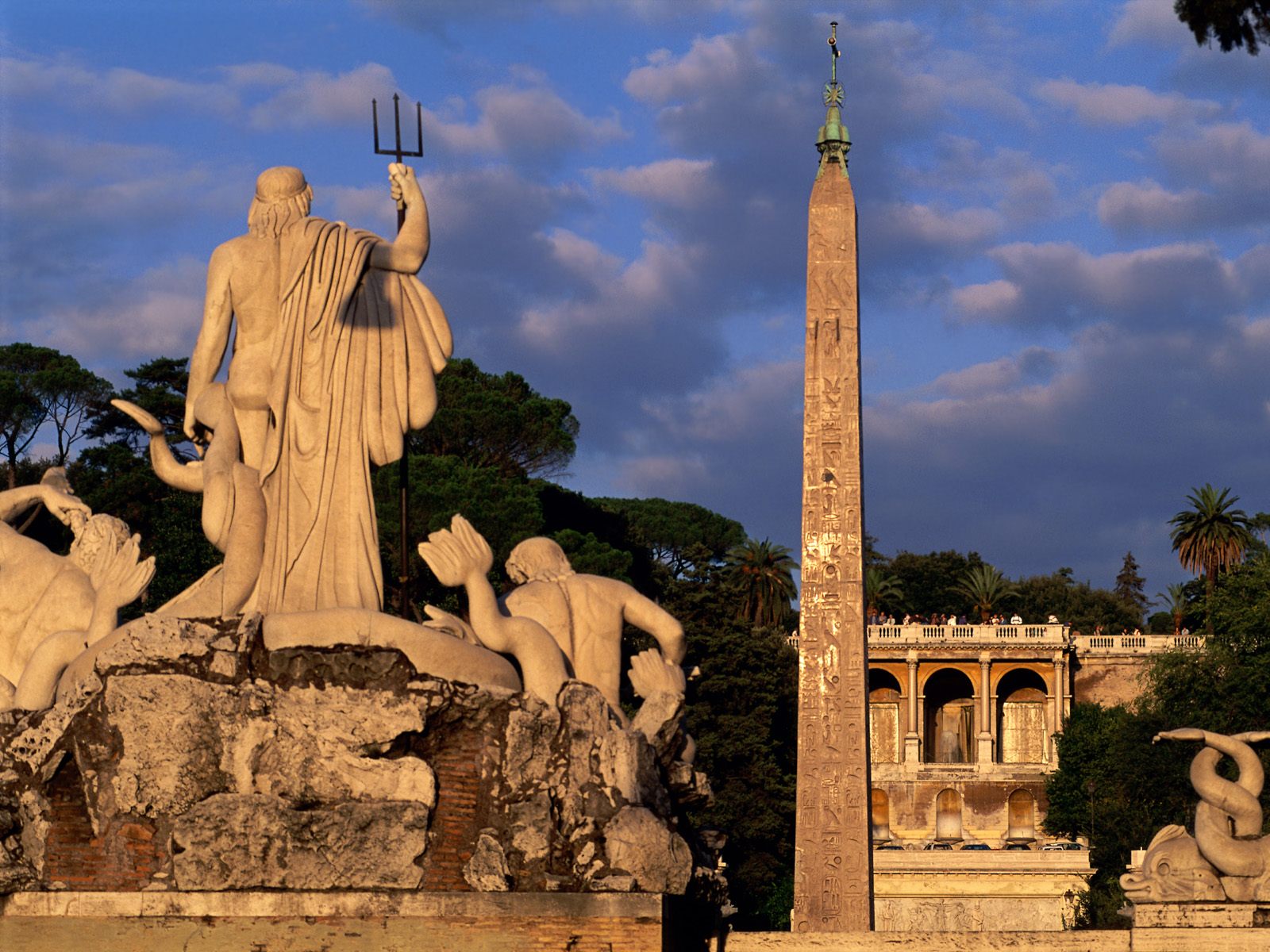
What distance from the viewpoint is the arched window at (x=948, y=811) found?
233 feet

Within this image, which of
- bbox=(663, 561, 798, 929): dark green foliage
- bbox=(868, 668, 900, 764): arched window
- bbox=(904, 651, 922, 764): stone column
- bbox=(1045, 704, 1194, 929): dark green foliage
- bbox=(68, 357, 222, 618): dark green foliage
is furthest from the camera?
bbox=(868, 668, 900, 764): arched window

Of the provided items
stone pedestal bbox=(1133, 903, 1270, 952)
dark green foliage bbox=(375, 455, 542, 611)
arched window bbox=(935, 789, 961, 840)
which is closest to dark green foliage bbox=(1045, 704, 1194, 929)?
arched window bbox=(935, 789, 961, 840)

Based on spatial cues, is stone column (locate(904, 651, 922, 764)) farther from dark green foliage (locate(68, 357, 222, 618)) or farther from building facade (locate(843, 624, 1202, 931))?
dark green foliage (locate(68, 357, 222, 618))

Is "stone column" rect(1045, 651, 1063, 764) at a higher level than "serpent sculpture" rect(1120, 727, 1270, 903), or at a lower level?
higher

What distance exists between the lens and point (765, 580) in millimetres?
74375

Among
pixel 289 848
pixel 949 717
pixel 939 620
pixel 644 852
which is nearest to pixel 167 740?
pixel 289 848

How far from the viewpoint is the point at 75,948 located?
14.2 metres

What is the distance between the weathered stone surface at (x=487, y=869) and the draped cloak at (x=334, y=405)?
81.2 inches

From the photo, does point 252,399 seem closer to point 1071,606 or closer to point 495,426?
point 495,426

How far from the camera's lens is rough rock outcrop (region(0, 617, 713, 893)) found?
46.5 feet

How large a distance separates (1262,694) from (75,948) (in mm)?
30079

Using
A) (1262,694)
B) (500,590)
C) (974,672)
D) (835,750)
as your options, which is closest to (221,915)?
(835,750)

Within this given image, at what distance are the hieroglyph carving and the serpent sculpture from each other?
933 cm

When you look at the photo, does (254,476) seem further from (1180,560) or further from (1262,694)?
(1180,560)
